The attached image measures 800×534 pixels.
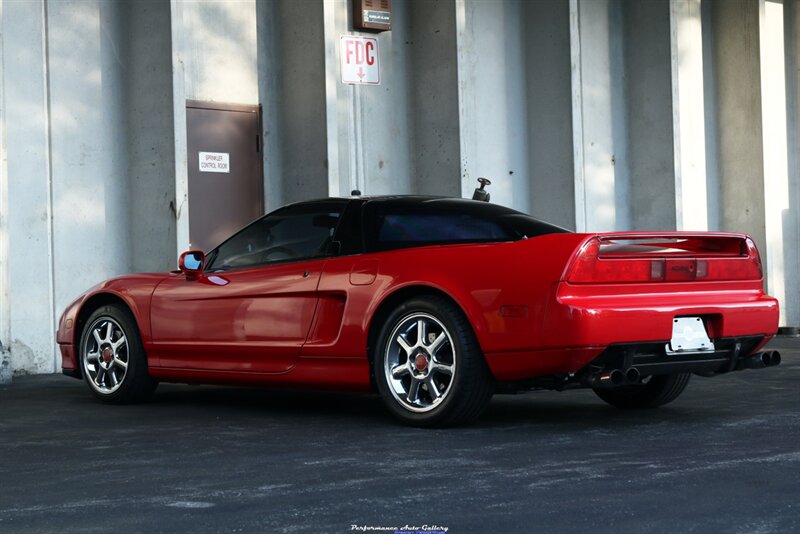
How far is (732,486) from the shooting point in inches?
174

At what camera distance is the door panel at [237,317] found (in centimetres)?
684

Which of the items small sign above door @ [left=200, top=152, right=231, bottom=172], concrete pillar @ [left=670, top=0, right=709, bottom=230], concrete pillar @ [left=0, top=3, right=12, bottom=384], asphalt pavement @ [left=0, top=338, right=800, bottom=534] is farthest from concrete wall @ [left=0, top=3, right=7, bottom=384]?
concrete pillar @ [left=670, top=0, right=709, bottom=230]

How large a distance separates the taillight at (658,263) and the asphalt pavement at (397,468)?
28.8 inches

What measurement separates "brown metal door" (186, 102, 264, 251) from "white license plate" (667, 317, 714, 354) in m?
6.56

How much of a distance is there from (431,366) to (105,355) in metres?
2.65

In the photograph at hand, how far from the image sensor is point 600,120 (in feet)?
48.4

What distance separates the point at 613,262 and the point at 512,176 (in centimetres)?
826

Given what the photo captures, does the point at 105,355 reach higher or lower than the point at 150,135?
lower

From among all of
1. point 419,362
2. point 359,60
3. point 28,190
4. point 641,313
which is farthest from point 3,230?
point 641,313

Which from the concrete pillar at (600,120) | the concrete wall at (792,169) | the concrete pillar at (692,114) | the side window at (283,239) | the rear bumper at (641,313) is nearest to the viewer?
the rear bumper at (641,313)

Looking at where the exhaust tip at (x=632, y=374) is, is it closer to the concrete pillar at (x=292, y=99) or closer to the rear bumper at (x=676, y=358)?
the rear bumper at (x=676, y=358)

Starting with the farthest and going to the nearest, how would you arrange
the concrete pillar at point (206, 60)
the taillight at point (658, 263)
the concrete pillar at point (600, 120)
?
1. the concrete pillar at point (600, 120)
2. the concrete pillar at point (206, 60)
3. the taillight at point (658, 263)

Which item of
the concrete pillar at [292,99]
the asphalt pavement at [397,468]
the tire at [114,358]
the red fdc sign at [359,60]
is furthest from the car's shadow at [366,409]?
the red fdc sign at [359,60]

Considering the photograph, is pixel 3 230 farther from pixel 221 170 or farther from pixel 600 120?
pixel 600 120
